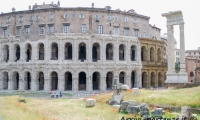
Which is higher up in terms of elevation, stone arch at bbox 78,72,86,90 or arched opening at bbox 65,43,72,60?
arched opening at bbox 65,43,72,60

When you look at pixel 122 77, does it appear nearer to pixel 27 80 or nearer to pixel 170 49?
pixel 170 49

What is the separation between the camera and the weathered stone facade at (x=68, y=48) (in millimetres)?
39438

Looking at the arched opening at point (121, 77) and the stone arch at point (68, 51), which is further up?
the stone arch at point (68, 51)

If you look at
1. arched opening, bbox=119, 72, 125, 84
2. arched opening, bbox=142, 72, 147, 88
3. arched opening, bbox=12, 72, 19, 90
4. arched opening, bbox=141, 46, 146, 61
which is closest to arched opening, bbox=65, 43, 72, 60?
arched opening, bbox=119, 72, 125, 84

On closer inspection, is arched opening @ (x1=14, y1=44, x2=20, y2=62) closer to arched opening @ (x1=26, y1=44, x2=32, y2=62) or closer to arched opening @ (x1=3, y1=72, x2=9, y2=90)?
arched opening @ (x1=26, y1=44, x2=32, y2=62)

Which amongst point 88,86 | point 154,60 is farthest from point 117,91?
point 154,60

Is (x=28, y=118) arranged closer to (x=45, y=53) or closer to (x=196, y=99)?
(x=196, y=99)

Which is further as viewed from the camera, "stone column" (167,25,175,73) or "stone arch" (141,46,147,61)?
"stone arch" (141,46,147,61)

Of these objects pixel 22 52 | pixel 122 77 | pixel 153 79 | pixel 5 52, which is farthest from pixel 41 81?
pixel 153 79

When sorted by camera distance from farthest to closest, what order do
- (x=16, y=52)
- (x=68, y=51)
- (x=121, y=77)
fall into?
1. (x=16, y=52)
2. (x=121, y=77)
3. (x=68, y=51)

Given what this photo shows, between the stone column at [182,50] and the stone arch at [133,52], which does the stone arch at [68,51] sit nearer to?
the stone arch at [133,52]

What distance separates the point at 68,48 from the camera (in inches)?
1671

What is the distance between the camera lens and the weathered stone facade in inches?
1553

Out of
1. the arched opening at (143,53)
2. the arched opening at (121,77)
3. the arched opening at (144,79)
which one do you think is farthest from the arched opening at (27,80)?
the arched opening at (143,53)
